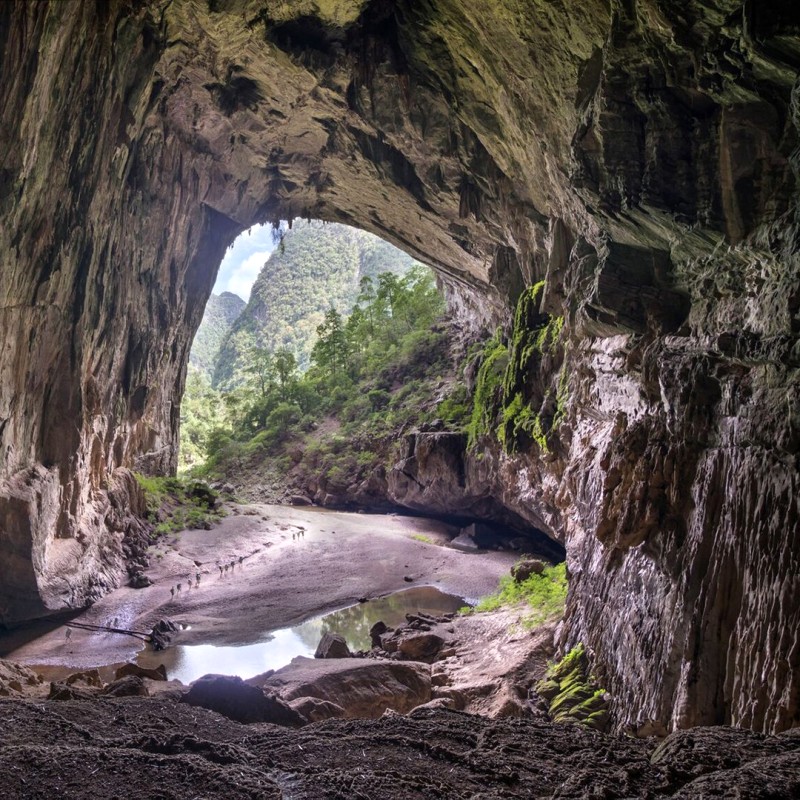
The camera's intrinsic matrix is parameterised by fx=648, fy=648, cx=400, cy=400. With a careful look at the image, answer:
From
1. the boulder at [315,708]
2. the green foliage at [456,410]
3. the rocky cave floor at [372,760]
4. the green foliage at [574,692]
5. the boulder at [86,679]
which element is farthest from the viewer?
the green foliage at [456,410]

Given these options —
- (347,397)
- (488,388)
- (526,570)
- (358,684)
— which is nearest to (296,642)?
(358,684)

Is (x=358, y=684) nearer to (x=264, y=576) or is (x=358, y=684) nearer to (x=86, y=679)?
(x=86, y=679)

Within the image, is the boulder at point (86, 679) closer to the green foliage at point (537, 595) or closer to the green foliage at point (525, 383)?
the green foliage at point (537, 595)

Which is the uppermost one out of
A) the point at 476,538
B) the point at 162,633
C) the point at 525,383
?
the point at 525,383

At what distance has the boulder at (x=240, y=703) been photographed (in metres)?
7.53

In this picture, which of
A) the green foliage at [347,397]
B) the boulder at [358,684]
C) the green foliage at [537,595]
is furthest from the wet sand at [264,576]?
the green foliage at [347,397]

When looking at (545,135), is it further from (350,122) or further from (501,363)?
(501,363)

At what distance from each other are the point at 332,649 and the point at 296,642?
2.15 metres

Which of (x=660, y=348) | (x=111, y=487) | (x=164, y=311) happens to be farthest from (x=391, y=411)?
(x=660, y=348)

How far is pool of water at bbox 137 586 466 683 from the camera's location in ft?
39.8

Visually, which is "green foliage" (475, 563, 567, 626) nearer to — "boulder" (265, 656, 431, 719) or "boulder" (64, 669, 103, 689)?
"boulder" (265, 656, 431, 719)

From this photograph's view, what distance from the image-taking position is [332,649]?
11969 millimetres

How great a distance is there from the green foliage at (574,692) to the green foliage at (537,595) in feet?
8.12

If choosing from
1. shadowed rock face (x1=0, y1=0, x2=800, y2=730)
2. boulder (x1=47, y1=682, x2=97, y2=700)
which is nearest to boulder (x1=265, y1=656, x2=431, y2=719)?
shadowed rock face (x1=0, y1=0, x2=800, y2=730)
